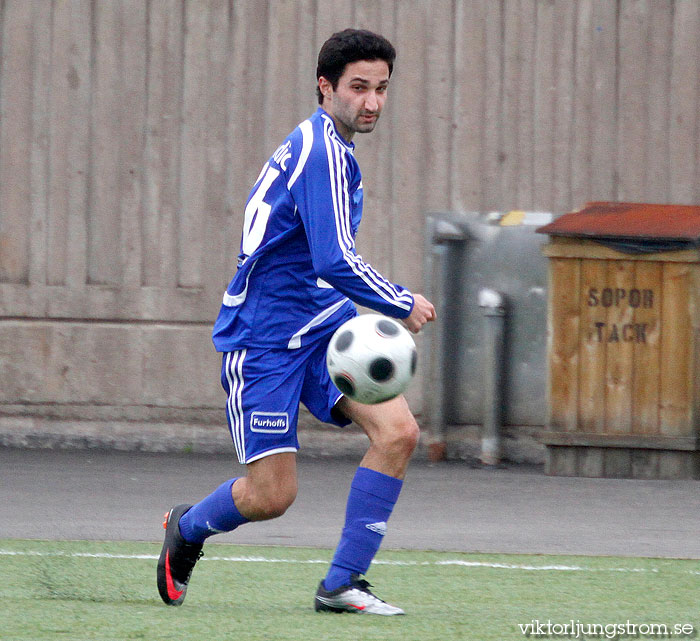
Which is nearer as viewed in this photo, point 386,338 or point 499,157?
point 386,338

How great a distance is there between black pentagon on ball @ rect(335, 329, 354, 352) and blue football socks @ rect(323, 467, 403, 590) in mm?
432

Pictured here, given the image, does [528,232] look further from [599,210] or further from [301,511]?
[301,511]

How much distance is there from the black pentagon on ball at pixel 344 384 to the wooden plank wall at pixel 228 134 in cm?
480

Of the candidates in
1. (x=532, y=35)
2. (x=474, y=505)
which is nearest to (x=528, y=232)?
(x=532, y=35)

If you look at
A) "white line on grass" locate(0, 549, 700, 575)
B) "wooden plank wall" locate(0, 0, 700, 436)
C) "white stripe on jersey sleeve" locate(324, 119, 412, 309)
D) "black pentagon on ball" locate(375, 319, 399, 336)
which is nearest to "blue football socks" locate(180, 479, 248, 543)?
"black pentagon on ball" locate(375, 319, 399, 336)

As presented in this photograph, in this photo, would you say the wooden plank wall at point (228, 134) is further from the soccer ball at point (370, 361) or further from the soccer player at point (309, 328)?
the soccer ball at point (370, 361)

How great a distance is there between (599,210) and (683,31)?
4.87 feet

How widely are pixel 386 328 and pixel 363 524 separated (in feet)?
2.16

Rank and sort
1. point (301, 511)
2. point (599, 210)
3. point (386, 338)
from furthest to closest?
point (599, 210) < point (301, 511) < point (386, 338)

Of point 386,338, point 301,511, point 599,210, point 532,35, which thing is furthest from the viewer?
point 532,35

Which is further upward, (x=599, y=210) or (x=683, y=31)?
(x=683, y=31)

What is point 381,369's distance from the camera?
168 inches

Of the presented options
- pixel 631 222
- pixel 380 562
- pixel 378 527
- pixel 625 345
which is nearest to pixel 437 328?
pixel 625 345

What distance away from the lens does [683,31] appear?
8883 mm
